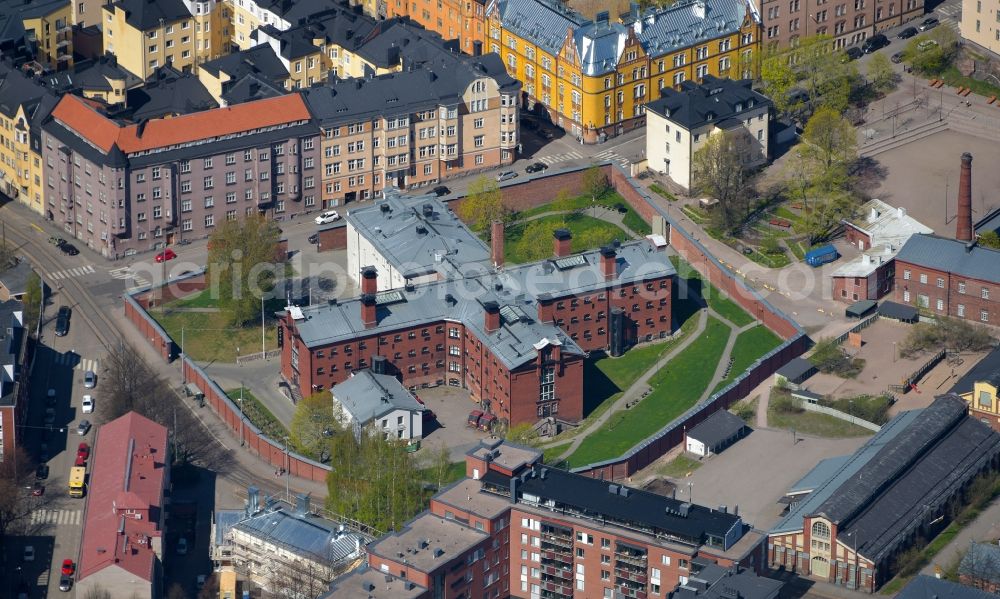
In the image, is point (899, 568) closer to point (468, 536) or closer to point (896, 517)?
point (896, 517)

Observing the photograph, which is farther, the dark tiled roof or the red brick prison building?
the red brick prison building

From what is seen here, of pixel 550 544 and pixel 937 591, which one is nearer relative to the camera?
pixel 937 591

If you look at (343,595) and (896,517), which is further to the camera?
(896,517)

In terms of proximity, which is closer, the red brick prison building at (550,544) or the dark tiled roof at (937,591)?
the dark tiled roof at (937,591)

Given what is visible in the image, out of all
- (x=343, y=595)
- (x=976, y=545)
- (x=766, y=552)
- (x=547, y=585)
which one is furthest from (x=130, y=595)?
(x=976, y=545)
